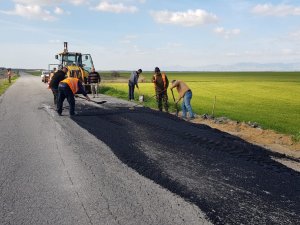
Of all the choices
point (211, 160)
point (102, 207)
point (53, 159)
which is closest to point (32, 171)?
point (53, 159)

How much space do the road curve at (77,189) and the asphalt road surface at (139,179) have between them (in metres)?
0.01

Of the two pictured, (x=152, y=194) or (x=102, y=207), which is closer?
(x=102, y=207)

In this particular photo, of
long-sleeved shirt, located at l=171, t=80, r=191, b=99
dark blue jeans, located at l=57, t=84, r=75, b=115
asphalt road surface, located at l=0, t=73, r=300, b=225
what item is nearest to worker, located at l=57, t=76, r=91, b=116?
dark blue jeans, located at l=57, t=84, r=75, b=115

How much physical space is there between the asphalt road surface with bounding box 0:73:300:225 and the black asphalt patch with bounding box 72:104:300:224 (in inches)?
0.6

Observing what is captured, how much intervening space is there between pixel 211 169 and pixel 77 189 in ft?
7.70

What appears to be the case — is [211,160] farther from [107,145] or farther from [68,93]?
[68,93]

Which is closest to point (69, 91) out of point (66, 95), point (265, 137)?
point (66, 95)

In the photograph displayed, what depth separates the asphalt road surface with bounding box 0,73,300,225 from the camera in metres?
4.31

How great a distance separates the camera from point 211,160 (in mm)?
6906

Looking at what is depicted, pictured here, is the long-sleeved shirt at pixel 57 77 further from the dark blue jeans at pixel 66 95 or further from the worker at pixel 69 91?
the dark blue jeans at pixel 66 95

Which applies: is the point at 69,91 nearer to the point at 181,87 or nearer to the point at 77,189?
the point at 181,87

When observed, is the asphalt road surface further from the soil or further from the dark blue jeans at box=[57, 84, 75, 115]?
the dark blue jeans at box=[57, 84, 75, 115]

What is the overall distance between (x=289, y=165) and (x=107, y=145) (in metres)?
3.67

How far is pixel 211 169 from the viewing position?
627 cm
